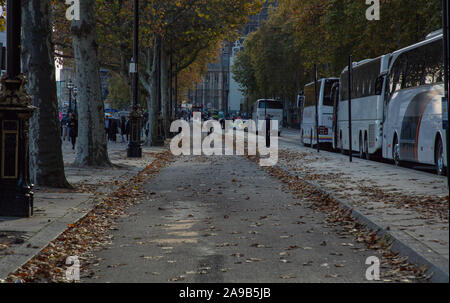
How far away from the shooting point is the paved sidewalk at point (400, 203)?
25.3ft

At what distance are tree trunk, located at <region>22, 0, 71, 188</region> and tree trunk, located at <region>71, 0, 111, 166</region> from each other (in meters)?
5.74

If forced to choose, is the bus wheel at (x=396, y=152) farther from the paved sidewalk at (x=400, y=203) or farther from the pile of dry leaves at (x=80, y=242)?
the pile of dry leaves at (x=80, y=242)

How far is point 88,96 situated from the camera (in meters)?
21.1

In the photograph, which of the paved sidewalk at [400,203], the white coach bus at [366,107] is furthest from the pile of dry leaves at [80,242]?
the white coach bus at [366,107]

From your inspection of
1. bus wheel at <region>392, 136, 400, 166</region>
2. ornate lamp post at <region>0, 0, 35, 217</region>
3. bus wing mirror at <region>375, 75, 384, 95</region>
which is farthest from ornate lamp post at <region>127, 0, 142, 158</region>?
ornate lamp post at <region>0, 0, 35, 217</region>

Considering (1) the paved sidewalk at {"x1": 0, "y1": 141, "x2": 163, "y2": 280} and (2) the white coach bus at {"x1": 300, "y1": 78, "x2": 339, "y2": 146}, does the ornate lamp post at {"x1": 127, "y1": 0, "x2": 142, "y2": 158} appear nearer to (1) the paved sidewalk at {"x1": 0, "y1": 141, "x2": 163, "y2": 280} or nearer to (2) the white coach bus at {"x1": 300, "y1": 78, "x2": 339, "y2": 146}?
(1) the paved sidewalk at {"x1": 0, "y1": 141, "x2": 163, "y2": 280}

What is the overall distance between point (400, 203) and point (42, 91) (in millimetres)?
6711

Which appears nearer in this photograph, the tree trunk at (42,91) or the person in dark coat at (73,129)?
the tree trunk at (42,91)

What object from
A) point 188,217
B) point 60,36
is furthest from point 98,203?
point 60,36

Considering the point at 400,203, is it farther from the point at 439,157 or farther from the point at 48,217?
Answer: the point at 439,157

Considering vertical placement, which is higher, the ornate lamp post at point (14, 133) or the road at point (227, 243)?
the ornate lamp post at point (14, 133)

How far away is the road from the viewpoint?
707cm

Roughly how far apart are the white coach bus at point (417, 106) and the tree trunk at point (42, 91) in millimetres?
8259
